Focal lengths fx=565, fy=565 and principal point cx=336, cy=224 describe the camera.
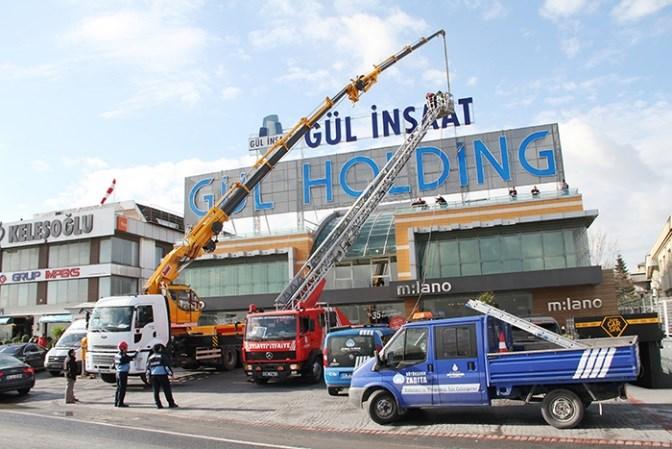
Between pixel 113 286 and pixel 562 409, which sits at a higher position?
pixel 113 286

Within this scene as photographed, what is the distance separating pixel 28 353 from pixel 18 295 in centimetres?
2772

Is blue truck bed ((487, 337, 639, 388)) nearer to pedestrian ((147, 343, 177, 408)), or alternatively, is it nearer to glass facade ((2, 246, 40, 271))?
pedestrian ((147, 343, 177, 408))

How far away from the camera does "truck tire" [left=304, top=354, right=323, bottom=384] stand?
1767 centimetres

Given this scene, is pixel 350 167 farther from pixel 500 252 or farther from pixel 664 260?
pixel 664 260

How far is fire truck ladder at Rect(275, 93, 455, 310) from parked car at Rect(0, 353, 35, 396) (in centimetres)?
817

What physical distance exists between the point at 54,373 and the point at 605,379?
22.1 metres

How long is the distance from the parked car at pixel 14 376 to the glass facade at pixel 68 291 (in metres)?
30.8

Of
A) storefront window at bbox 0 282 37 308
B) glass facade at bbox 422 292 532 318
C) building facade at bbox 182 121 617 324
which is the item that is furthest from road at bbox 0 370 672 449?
storefront window at bbox 0 282 37 308

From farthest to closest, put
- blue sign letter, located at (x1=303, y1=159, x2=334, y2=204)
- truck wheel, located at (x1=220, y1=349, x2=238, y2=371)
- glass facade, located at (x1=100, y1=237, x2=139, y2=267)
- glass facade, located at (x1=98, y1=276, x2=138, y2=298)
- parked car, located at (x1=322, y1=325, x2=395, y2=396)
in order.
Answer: glass facade, located at (x1=100, y1=237, x2=139, y2=267) < glass facade, located at (x1=98, y1=276, x2=138, y2=298) < blue sign letter, located at (x1=303, y1=159, x2=334, y2=204) < truck wheel, located at (x1=220, y1=349, x2=238, y2=371) < parked car, located at (x1=322, y1=325, x2=395, y2=396)

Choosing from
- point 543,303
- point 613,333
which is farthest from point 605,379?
point 543,303

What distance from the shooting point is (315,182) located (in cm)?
3750

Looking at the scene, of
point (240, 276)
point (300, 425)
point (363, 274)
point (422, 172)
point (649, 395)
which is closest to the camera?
point (300, 425)

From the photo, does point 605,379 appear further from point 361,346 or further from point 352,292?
point 352,292

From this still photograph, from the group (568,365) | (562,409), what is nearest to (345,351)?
(562,409)
